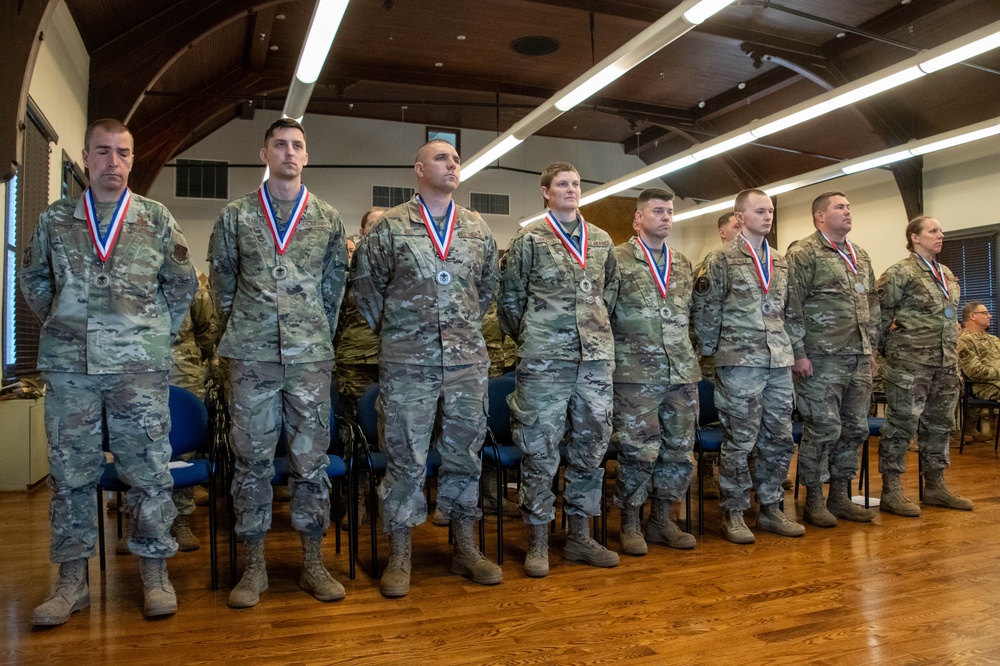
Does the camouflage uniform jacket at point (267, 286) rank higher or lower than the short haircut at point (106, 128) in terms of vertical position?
lower

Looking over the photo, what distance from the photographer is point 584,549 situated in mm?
3371

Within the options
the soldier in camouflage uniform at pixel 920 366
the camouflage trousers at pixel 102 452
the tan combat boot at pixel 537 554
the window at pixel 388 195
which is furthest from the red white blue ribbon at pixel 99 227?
the window at pixel 388 195

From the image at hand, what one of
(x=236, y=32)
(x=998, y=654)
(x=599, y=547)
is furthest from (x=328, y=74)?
(x=998, y=654)

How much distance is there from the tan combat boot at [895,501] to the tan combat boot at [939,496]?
263 millimetres

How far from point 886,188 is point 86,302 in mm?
11758

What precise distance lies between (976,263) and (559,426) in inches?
354

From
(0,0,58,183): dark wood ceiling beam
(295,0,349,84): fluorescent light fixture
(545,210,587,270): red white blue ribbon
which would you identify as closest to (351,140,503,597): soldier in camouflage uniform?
(545,210,587,270): red white blue ribbon

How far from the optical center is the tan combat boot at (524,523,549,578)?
10.5ft

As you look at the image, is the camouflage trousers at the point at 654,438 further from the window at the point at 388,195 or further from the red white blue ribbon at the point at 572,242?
the window at the point at 388,195

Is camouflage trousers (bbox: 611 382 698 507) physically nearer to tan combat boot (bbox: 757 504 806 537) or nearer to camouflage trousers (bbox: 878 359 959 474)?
tan combat boot (bbox: 757 504 806 537)

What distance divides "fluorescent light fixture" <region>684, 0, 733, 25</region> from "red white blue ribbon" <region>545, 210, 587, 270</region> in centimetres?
258

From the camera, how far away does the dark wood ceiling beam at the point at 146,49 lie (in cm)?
675

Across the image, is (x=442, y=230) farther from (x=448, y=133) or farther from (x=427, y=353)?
(x=448, y=133)

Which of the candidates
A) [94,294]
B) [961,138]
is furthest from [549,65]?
[94,294]
